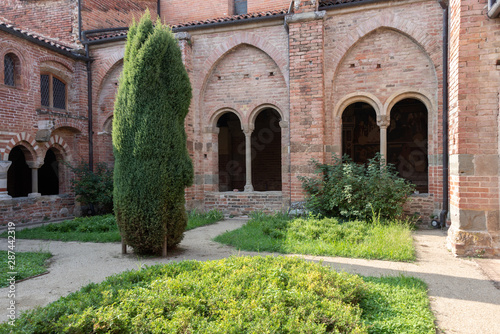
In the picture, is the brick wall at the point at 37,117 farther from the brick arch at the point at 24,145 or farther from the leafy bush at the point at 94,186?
the leafy bush at the point at 94,186

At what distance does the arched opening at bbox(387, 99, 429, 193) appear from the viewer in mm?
14023

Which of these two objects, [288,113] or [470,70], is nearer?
[470,70]

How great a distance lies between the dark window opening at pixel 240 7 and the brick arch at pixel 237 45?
4.23 m

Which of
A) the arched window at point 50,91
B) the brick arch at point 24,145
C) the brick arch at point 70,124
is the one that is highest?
the arched window at point 50,91

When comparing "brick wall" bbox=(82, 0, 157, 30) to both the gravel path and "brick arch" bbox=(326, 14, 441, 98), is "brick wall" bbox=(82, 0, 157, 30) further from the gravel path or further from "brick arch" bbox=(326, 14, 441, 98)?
the gravel path

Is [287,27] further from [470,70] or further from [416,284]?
[416,284]

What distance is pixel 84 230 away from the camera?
8.04 m

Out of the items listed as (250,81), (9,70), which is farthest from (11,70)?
(250,81)

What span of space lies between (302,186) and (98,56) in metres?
8.16

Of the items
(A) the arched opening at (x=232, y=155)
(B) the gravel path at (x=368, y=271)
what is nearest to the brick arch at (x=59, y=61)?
(B) the gravel path at (x=368, y=271)

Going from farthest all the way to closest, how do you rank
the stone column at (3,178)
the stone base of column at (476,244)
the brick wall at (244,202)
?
the brick wall at (244,202) < the stone column at (3,178) < the stone base of column at (476,244)

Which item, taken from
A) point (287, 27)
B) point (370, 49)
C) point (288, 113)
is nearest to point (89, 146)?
point (288, 113)

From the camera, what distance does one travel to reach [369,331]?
2947 millimetres

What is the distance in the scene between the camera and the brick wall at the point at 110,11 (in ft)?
38.9
